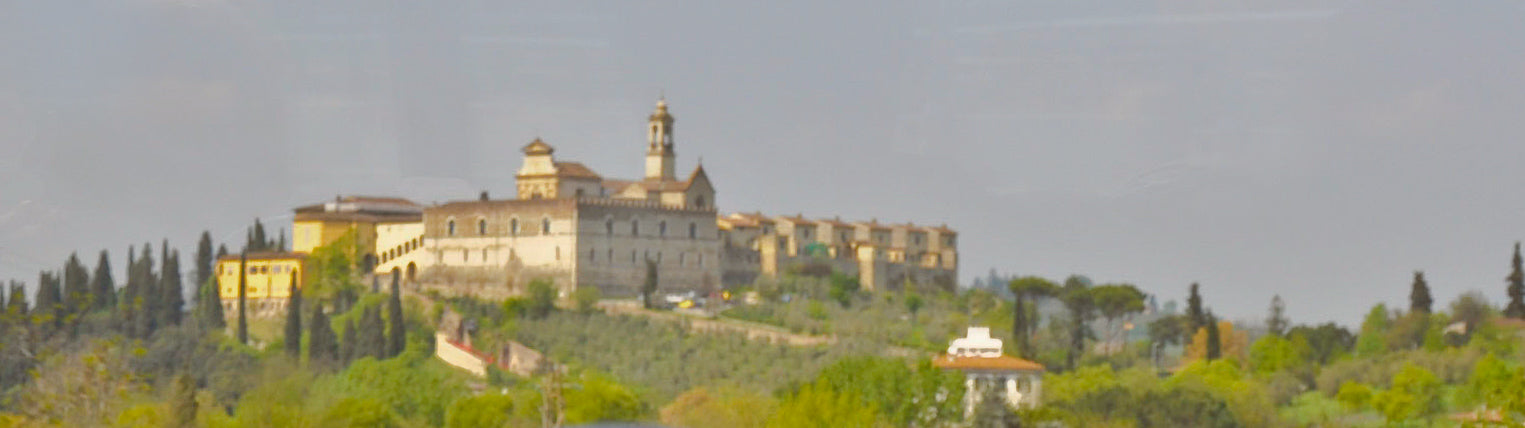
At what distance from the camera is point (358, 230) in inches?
3821

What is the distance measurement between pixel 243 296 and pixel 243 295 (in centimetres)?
13

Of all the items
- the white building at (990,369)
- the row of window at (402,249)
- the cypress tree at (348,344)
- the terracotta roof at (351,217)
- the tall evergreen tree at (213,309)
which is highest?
the terracotta roof at (351,217)

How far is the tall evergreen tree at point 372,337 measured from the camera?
87.2 meters

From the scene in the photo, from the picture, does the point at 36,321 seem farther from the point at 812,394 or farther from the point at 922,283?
the point at 922,283

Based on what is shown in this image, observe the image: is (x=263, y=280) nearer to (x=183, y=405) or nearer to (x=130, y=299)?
(x=130, y=299)

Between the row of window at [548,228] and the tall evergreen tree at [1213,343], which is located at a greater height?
the row of window at [548,228]

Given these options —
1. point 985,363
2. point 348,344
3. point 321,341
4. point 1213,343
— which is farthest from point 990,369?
point 321,341

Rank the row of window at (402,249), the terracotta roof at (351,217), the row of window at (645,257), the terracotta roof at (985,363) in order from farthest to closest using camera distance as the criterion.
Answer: the terracotta roof at (351,217)
the row of window at (402,249)
the row of window at (645,257)
the terracotta roof at (985,363)

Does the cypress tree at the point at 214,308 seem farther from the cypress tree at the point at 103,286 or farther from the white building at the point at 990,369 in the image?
the white building at the point at 990,369

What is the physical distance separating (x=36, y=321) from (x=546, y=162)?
6686 cm

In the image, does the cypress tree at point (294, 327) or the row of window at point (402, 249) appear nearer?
the cypress tree at point (294, 327)

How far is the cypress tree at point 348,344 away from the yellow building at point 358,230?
7.64 metres

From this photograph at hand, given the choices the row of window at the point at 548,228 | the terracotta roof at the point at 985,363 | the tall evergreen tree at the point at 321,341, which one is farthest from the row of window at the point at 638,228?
the terracotta roof at the point at 985,363

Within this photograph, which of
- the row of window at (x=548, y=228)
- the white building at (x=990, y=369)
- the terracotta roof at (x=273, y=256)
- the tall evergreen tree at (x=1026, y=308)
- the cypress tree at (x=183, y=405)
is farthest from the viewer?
the terracotta roof at (x=273, y=256)
